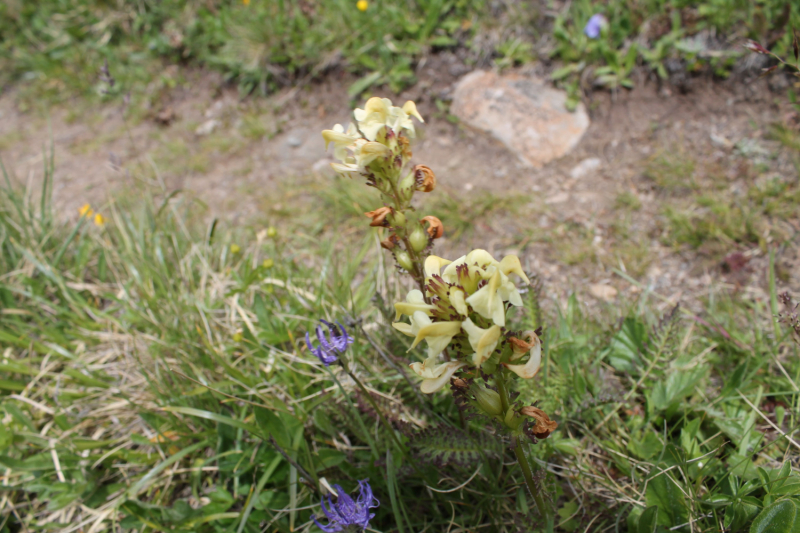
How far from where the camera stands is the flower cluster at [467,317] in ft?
2.77

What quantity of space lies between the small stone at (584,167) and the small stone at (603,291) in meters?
0.86

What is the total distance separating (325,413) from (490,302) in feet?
3.40

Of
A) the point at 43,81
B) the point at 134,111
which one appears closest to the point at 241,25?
the point at 134,111

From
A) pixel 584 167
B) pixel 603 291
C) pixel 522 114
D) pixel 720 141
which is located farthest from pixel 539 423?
pixel 522 114

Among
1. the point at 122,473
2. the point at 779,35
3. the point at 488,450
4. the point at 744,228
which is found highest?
the point at 779,35

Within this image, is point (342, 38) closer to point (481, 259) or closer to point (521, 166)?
point (521, 166)

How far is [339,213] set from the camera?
2.94 meters

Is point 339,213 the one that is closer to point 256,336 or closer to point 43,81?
point 256,336

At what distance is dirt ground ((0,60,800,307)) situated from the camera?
7.72 ft

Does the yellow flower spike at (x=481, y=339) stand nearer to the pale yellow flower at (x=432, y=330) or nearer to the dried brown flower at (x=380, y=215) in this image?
the pale yellow flower at (x=432, y=330)

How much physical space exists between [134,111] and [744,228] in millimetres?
4575

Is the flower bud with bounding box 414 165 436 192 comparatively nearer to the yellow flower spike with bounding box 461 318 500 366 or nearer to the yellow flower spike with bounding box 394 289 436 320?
the yellow flower spike with bounding box 394 289 436 320

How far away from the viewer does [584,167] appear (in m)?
2.94

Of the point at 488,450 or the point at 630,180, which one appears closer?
the point at 488,450
